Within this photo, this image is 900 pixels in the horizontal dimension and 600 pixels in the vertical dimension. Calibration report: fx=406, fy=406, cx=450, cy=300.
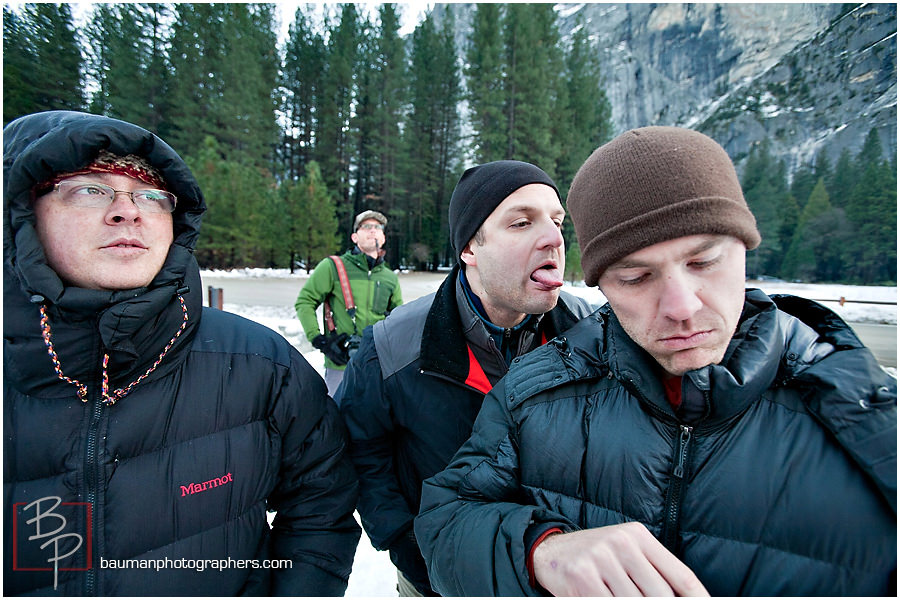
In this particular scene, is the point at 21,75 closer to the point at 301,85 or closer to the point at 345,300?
the point at 345,300

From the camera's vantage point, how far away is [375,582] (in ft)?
8.53

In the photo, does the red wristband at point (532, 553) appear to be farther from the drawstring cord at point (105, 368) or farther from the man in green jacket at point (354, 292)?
the man in green jacket at point (354, 292)

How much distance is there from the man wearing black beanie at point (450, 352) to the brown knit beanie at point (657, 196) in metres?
0.56

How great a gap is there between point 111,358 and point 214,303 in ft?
32.8

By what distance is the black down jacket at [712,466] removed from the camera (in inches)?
32.6

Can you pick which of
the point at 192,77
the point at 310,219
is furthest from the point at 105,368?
the point at 192,77

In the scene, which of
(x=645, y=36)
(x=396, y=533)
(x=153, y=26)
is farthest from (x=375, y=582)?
(x=645, y=36)

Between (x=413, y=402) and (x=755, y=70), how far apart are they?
72.3m

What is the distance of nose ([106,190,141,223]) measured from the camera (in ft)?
4.04

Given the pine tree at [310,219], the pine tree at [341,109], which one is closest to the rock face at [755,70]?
the pine tree at [341,109]

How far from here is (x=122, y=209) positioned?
1.25 m

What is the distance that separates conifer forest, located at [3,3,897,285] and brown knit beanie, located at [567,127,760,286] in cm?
1993

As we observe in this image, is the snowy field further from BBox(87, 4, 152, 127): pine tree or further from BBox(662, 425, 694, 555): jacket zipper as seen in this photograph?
BBox(87, 4, 152, 127): pine tree

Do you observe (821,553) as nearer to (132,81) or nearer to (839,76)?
(132,81)
